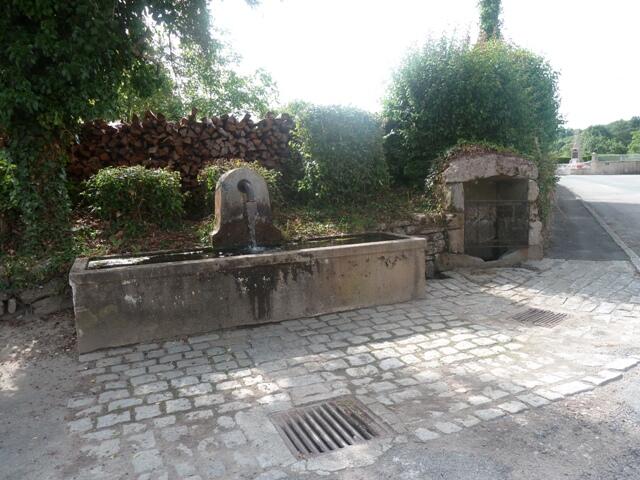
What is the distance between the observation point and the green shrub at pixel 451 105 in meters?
7.93

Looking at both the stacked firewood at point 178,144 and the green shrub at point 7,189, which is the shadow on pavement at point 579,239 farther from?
the green shrub at point 7,189

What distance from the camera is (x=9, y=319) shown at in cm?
475

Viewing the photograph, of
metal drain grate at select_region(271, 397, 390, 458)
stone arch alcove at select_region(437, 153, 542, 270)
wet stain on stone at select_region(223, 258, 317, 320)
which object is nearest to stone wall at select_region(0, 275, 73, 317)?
wet stain on stone at select_region(223, 258, 317, 320)

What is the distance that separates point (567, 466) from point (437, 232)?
5.04m

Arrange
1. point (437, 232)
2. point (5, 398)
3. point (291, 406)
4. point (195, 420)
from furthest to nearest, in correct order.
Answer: point (437, 232)
point (5, 398)
point (291, 406)
point (195, 420)

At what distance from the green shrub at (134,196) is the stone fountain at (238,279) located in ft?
3.98

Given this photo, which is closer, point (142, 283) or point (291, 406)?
point (291, 406)

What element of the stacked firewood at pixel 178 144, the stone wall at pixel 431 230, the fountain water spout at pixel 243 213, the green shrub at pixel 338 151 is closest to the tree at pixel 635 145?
the stone wall at pixel 431 230

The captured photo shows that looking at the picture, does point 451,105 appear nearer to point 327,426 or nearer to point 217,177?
point 217,177

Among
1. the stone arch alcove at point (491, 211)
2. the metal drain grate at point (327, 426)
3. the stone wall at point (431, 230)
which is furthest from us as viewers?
the stone arch alcove at point (491, 211)

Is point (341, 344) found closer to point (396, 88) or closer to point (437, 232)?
point (437, 232)

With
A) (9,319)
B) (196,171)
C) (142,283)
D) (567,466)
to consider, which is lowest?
(567,466)

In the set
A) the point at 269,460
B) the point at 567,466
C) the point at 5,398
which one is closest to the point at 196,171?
the point at 5,398

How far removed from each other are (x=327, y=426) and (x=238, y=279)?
6.84ft
